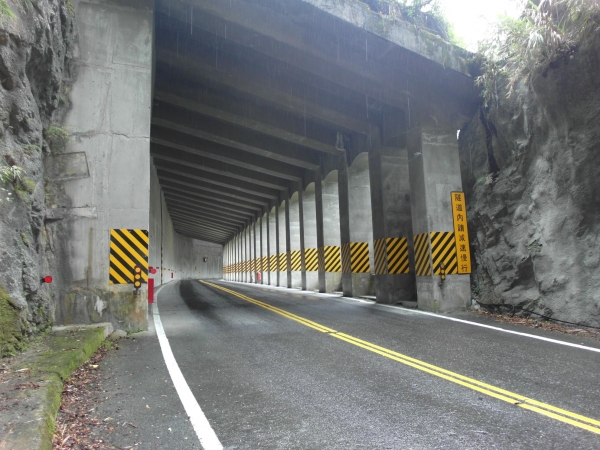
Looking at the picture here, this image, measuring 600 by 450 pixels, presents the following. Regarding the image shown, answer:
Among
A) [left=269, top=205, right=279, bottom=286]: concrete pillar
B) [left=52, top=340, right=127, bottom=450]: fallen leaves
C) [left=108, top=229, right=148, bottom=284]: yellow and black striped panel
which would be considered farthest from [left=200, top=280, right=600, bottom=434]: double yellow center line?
[left=269, top=205, right=279, bottom=286]: concrete pillar

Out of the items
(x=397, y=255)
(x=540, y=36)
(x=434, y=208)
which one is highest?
(x=540, y=36)

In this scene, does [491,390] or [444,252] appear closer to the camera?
[491,390]

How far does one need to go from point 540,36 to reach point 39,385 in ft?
31.0

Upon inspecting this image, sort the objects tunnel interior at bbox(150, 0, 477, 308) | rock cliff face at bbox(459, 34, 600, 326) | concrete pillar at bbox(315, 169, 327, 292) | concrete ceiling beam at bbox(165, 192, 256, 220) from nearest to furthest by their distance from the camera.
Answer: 1. rock cliff face at bbox(459, 34, 600, 326)
2. tunnel interior at bbox(150, 0, 477, 308)
3. concrete pillar at bbox(315, 169, 327, 292)
4. concrete ceiling beam at bbox(165, 192, 256, 220)

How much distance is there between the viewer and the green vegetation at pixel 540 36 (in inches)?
296

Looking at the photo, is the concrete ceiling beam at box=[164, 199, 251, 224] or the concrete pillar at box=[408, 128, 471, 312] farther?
the concrete ceiling beam at box=[164, 199, 251, 224]

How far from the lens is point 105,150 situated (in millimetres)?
8188

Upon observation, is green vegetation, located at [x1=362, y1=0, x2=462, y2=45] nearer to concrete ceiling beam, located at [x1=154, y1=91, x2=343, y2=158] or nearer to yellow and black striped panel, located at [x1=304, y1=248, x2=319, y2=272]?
concrete ceiling beam, located at [x1=154, y1=91, x2=343, y2=158]

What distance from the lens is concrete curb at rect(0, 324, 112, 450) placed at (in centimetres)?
275

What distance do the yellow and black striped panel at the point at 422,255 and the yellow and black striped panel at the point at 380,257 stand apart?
2.16 m

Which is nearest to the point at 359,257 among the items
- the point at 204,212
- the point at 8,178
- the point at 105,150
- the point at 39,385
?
the point at 105,150

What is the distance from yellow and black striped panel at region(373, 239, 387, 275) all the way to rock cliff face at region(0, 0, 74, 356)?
31.4ft

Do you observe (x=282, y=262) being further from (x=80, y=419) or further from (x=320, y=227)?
(x=80, y=419)

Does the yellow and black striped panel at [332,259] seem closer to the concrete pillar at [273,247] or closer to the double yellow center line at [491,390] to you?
the concrete pillar at [273,247]
